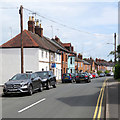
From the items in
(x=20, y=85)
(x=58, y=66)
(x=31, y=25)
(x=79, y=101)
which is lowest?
(x=79, y=101)

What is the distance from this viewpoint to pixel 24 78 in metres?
17.6

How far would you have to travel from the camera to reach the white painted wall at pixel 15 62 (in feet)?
118

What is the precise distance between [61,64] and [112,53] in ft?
37.0

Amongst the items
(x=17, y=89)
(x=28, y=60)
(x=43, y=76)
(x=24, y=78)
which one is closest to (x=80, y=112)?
(x=17, y=89)

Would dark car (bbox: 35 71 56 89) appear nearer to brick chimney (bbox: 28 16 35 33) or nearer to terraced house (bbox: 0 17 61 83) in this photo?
terraced house (bbox: 0 17 61 83)

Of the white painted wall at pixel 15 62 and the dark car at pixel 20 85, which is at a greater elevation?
the white painted wall at pixel 15 62

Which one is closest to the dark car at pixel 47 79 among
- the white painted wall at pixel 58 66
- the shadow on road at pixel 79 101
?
the shadow on road at pixel 79 101

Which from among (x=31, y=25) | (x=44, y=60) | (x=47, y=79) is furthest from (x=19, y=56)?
(x=47, y=79)

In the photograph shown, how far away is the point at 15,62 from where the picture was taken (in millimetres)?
36469

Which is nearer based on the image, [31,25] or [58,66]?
[31,25]

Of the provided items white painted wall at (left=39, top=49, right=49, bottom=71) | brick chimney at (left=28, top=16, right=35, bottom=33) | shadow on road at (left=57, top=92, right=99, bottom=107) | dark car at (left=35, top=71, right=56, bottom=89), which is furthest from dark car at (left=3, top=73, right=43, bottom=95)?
brick chimney at (left=28, top=16, right=35, bottom=33)

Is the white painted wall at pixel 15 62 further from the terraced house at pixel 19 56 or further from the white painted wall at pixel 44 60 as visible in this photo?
the white painted wall at pixel 44 60

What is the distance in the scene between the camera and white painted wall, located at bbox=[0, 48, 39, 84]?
35938 mm

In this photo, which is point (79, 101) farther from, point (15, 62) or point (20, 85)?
point (15, 62)
